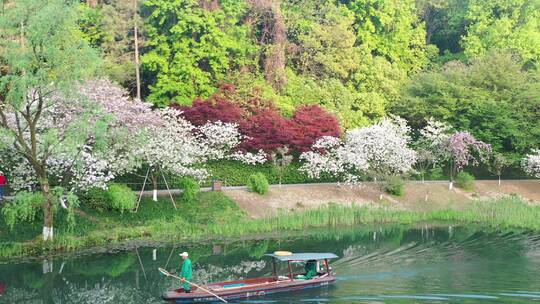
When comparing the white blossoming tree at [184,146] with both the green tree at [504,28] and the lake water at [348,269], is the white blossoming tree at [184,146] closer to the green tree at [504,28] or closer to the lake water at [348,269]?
the lake water at [348,269]

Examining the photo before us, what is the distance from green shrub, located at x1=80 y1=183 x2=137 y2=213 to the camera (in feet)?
131

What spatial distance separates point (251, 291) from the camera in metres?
26.2

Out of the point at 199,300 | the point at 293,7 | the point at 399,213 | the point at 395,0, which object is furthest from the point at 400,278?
the point at 395,0

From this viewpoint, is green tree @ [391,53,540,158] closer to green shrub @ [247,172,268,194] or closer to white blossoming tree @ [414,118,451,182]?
white blossoming tree @ [414,118,451,182]

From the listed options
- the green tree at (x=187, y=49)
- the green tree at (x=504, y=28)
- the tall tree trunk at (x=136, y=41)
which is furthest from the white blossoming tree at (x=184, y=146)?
the green tree at (x=504, y=28)

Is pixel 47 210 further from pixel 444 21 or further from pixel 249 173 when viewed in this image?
pixel 444 21

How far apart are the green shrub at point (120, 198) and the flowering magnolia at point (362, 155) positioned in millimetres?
14513

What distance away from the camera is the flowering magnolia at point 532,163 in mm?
54791

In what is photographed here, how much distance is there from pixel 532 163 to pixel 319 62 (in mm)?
20475

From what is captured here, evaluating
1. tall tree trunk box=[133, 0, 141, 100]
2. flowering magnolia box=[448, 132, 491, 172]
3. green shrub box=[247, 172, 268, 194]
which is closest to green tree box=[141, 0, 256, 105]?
tall tree trunk box=[133, 0, 141, 100]

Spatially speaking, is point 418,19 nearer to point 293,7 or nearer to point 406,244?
point 293,7

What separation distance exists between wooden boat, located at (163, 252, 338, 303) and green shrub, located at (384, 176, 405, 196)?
21.8 meters

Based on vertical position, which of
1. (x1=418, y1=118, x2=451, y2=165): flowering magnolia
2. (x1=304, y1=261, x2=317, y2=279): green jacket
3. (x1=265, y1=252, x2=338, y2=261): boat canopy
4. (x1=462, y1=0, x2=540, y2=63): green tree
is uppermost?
(x1=462, y1=0, x2=540, y2=63): green tree

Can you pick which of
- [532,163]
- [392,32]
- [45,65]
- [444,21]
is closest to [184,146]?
[45,65]
